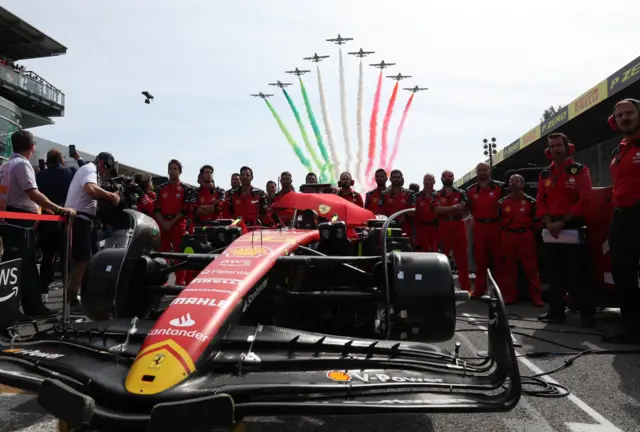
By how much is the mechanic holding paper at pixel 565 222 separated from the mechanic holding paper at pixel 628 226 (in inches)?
30.6

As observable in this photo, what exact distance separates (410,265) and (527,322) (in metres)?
2.95

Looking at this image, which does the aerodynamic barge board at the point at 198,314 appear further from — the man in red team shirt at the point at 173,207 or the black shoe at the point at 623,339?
the man in red team shirt at the point at 173,207

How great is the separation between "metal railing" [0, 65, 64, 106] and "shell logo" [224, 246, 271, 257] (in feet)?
105

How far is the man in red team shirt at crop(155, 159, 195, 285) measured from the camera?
7.94m

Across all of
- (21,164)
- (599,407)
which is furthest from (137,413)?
(21,164)

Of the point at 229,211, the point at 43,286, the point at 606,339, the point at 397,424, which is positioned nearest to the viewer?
the point at 397,424

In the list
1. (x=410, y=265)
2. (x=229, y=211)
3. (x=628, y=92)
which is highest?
(x=628, y=92)

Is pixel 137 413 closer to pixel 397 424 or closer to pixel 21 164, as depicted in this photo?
pixel 397 424

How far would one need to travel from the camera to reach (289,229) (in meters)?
4.53

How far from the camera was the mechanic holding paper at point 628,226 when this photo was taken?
4.43 meters

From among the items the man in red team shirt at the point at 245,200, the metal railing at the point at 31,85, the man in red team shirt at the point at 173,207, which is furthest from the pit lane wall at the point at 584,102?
the metal railing at the point at 31,85

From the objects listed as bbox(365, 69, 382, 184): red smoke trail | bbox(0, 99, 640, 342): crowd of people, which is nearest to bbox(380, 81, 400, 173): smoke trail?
bbox(365, 69, 382, 184): red smoke trail

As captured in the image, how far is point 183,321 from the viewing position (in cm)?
239

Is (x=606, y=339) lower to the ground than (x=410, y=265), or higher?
lower
